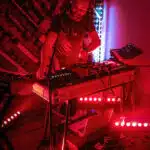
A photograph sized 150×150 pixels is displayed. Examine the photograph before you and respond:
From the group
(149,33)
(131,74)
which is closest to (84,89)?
(131,74)

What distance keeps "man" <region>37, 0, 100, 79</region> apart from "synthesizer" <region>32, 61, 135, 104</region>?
62 cm

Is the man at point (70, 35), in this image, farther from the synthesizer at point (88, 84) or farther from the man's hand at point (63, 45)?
the synthesizer at point (88, 84)

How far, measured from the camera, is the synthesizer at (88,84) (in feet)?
8.87

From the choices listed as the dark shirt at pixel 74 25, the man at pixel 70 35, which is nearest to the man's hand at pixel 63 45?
the man at pixel 70 35

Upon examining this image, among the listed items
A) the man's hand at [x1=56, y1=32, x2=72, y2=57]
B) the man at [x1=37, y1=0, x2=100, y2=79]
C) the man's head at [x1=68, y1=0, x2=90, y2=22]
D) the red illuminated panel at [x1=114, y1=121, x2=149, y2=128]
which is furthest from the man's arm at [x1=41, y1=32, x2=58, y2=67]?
the red illuminated panel at [x1=114, y1=121, x2=149, y2=128]

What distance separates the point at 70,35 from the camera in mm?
4426

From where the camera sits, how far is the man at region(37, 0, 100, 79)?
3.47 meters

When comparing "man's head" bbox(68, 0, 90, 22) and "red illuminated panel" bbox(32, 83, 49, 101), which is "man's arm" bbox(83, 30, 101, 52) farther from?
"red illuminated panel" bbox(32, 83, 49, 101)

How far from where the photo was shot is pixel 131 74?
3.56m

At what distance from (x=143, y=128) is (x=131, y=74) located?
3.65 ft

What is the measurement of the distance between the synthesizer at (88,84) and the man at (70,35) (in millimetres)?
624

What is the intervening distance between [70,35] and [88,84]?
5.48 ft

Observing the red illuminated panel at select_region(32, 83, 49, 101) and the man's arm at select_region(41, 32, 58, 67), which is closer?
the red illuminated panel at select_region(32, 83, 49, 101)

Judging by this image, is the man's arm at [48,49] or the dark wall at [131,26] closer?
the man's arm at [48,49]
